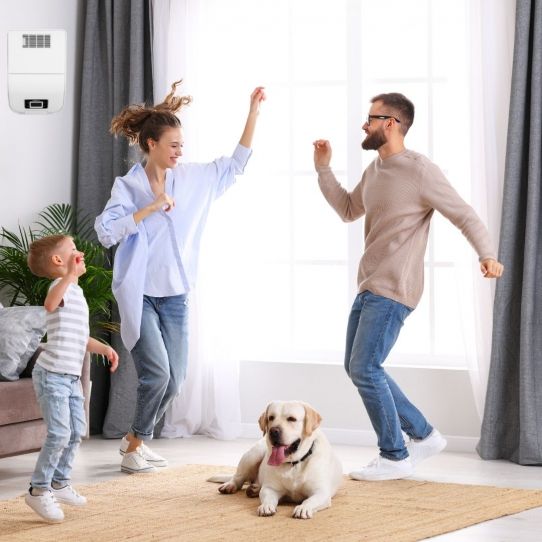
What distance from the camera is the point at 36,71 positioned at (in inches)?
189

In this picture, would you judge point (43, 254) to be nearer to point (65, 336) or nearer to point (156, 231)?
point (65, 336)

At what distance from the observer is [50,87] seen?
477 centimetres

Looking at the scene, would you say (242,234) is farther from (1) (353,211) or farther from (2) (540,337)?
(2) (540,337)

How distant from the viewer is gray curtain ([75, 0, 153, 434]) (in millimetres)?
5555

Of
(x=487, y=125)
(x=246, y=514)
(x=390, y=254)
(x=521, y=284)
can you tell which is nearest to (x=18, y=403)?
(x=246, y=514)

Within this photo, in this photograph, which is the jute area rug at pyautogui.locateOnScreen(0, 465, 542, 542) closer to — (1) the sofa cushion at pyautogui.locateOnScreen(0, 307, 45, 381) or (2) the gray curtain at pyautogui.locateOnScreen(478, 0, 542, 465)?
(1) the sofa cushion at pyautogui.locateOnScreen(0, 307, 45, 381)

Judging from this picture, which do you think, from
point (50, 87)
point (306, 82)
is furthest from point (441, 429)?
point (50, 87)

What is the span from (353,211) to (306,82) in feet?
3.95

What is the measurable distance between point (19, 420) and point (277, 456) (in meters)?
1.19

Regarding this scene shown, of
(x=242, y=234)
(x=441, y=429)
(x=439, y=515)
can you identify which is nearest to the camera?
(x=439, y=515)

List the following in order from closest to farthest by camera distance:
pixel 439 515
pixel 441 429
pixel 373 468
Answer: pixel 439 515
pixel 373 468
pixel 441 429

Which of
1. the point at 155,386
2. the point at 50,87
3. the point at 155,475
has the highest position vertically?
the point at 50,87

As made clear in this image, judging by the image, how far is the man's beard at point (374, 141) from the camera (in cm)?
421

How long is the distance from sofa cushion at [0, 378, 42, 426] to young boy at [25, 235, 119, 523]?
63 cm
